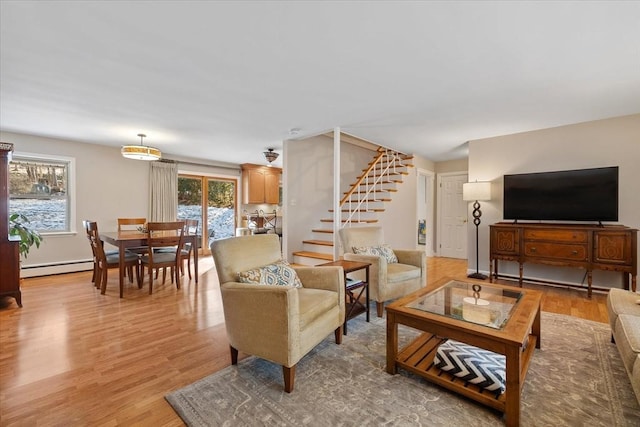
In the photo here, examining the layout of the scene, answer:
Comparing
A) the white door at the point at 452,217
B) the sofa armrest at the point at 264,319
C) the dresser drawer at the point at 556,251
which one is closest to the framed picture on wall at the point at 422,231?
the white door at the point at 452,217

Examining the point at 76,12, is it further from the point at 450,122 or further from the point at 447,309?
the point at 450,122

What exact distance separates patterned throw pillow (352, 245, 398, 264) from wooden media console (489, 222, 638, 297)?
188 cm

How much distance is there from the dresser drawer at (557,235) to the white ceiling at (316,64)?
57.9 inches

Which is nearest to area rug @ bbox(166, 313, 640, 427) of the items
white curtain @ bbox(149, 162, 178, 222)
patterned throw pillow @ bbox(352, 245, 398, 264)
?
patterned throw pillow @ bbox(352, 245, 398, 264)

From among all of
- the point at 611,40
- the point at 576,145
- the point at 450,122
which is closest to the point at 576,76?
the point at 611,40

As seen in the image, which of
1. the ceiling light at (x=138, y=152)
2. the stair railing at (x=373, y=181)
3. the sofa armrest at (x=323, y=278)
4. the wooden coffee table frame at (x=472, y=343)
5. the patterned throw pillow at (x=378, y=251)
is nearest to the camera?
the wooden coffee table frame at (x=472, y=343)

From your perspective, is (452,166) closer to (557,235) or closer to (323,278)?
(557,235)

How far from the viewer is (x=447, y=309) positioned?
6.48ft

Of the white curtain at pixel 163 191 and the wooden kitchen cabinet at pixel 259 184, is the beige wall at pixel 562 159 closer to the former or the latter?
the wooden kitchen cabinet at pixel 259 184

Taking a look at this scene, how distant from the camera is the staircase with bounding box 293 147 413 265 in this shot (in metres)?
4.93

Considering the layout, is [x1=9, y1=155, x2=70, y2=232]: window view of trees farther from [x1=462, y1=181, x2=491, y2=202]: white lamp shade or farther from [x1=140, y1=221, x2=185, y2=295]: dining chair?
[x1=462, y1=181, x2=491, y2=202]: white lamp shade

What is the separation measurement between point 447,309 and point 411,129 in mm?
3083

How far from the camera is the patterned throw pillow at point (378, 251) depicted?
323 cm

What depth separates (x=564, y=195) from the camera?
13.1 feet
